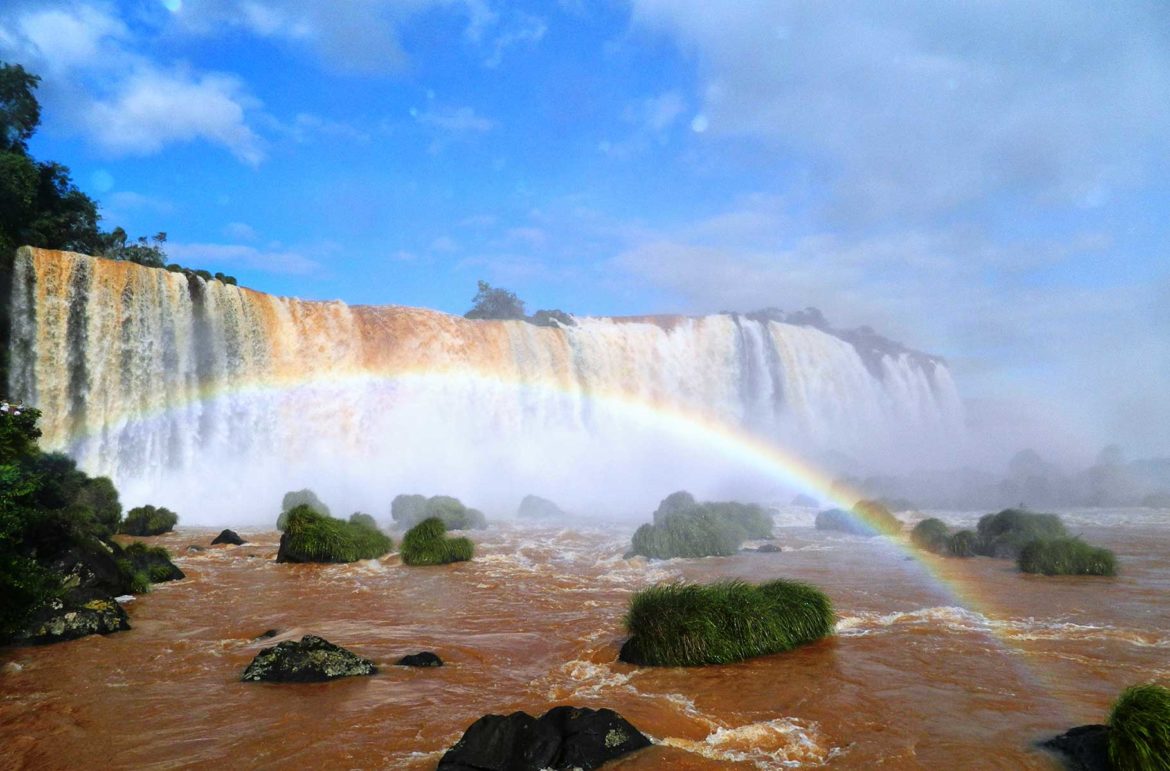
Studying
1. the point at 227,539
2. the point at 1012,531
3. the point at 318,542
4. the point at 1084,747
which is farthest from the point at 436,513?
the point at 1084,747

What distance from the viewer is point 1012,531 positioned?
18891 millimetres

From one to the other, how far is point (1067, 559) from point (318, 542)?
19585 millimetres

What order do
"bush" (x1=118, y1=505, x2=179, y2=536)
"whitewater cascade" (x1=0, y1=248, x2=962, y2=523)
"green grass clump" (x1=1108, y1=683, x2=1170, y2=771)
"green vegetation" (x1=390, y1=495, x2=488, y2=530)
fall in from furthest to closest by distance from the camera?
"whitewater cascade" (x1=0, y1=248, x2=962, y2=523) → "green vegetation" (x1=390, y1=495, x2=488, y2=530) → "bush" (x1=118, y1=505, x2=179, y2=536) → "green grass clump" (x1=1108, y1=683, x2=1170, y2=771)

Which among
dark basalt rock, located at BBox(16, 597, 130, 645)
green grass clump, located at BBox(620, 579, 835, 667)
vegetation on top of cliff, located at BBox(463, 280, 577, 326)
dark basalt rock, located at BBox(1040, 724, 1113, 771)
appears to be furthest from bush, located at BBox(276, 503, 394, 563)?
vegetation on top of cliff, located at BBox(463, 280, 577, 326)

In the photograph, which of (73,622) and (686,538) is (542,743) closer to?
(73,622)

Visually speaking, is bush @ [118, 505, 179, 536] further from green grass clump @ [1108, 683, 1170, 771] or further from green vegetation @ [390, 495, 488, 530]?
green grass clump @ [1108, 683, 1170, 771]

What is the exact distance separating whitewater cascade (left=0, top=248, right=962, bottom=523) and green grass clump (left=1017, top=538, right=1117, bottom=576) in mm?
29815

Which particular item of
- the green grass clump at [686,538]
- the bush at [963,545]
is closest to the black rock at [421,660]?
the green grass clump at [686,538]

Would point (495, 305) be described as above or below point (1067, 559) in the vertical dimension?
above

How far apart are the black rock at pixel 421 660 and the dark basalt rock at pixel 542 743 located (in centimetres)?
318

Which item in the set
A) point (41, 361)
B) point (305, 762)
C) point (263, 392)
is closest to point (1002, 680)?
point (305, 762)

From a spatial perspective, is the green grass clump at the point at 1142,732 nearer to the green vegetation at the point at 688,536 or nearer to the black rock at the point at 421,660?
the black rock at the point at 421,660

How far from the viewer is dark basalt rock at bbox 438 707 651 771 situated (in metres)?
5.01

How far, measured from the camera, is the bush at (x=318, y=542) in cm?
1683
